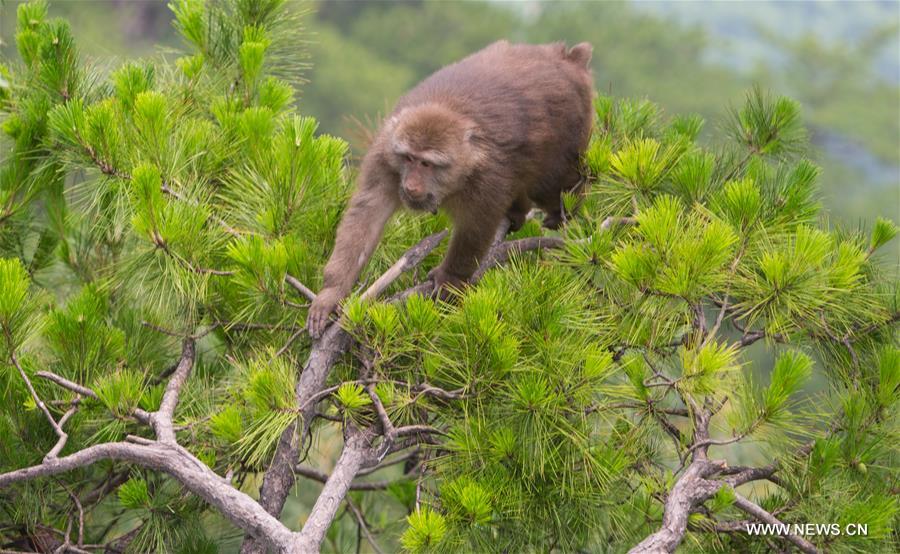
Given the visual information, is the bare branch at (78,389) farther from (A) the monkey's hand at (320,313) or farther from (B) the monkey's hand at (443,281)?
(B) the monkey's hand at (443,281)

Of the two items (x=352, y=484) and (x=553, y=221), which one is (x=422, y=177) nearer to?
(x=553, y=221)

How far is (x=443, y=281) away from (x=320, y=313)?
25.8 inches

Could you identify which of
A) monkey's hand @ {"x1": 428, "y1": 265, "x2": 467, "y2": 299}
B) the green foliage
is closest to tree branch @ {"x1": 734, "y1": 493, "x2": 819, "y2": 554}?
the green foliage

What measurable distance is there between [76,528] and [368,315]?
1.72 metres

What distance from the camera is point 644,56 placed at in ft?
83.0

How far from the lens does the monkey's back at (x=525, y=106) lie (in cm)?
480

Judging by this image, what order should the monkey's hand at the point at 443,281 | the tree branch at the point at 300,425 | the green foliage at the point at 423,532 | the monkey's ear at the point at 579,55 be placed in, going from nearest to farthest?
the green foliage at the point at 423,532 → the tree branch at the point at 300,425 → the monkey's hand at the point at 443,281 → the monkey's ear at the point at 579,55

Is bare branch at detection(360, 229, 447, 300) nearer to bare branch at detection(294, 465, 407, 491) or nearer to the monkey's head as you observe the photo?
the monkey's head

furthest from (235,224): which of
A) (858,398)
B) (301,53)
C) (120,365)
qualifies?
(858,398)

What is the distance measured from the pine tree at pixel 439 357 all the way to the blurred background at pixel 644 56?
660 inches

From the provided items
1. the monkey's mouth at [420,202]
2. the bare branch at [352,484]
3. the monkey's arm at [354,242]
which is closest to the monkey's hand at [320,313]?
the monkey's arm at [354,242]

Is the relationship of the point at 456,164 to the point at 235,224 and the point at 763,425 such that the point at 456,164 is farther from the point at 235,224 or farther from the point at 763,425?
the point at 763,425

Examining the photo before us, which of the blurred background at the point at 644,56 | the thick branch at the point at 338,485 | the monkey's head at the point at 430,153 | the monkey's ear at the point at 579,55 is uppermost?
the monkey's ear at the point at 579,55

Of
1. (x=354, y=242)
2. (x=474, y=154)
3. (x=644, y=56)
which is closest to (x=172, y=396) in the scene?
(x=354, y=242)
